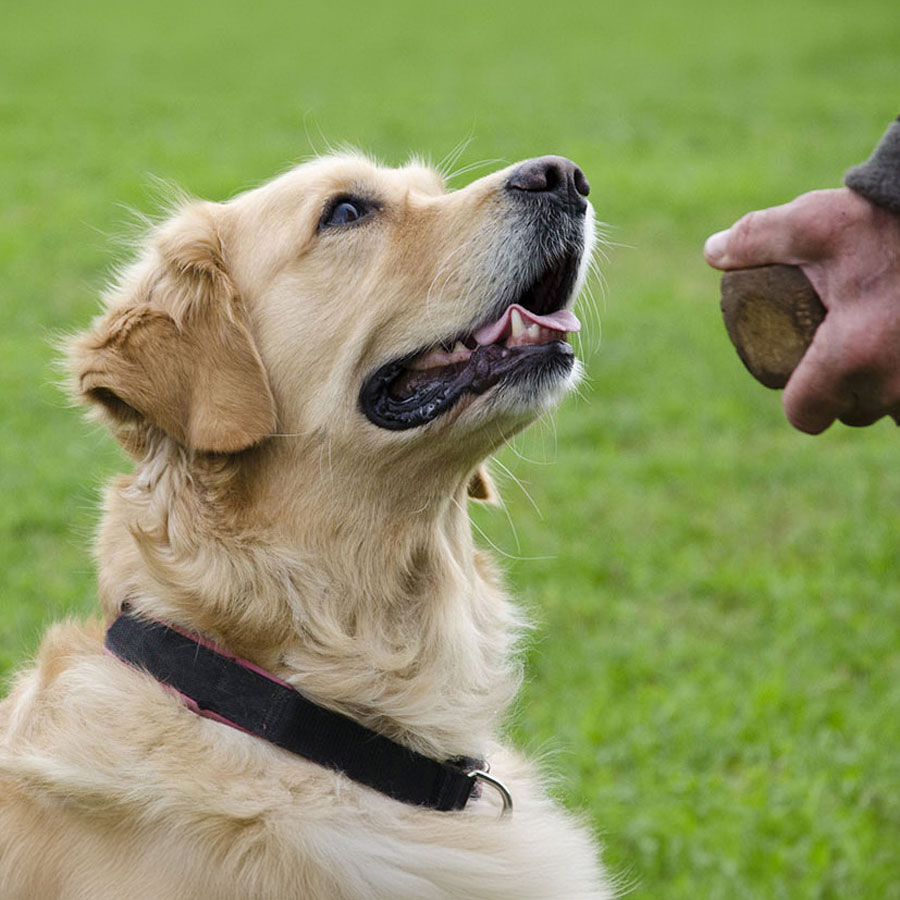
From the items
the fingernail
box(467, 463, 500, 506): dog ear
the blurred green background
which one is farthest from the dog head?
the blurred green background

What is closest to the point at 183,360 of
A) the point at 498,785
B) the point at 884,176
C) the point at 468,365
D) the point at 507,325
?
the point at 468,365

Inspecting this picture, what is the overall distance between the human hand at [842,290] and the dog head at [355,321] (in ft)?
2.12

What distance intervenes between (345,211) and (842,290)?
148 cm

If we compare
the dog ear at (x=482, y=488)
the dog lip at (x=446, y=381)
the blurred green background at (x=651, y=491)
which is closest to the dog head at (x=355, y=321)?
the dog lip at (x=446, y=381)

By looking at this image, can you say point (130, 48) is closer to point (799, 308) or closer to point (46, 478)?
point (46, 478)

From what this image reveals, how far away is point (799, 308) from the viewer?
3.20m

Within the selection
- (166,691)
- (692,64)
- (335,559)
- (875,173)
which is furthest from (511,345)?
(692,64)

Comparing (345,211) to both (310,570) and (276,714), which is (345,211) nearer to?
(310,570)

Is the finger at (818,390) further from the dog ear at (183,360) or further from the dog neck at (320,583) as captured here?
the dog ear at (183,360)

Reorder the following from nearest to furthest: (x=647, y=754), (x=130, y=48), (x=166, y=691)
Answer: (x=166, y=691), (x=647, y=754), (x=130, y=48)

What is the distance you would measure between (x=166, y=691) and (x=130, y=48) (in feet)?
83.6

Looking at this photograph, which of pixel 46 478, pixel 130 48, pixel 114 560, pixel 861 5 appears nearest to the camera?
pixel 114 560

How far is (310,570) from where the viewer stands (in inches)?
132

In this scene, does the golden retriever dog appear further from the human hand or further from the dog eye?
the human hand
